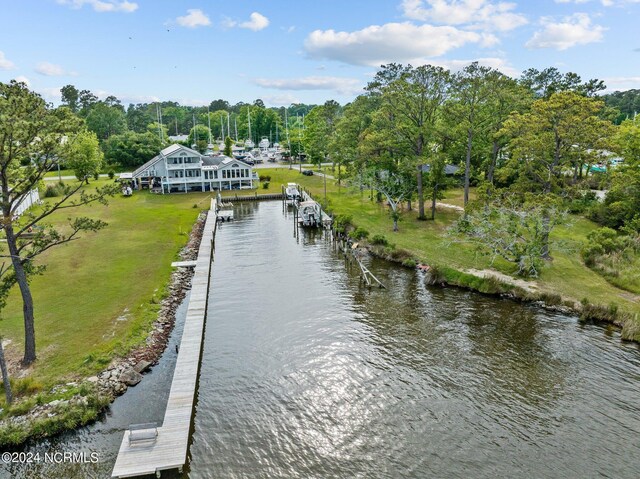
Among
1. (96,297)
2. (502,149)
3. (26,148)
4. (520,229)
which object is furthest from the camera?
(502,149)

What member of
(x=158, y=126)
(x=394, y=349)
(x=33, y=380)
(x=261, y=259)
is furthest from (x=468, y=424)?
(x=158, y=126)

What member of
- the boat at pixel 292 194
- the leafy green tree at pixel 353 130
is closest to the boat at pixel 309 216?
the leafy green tree at pixel 353 130

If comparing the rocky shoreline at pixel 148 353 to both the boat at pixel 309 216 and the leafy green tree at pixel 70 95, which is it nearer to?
the boat at pixel 309 216

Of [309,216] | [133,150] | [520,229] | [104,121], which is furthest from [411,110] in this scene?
[104,121]

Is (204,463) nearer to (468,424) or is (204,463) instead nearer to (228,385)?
(228,385)

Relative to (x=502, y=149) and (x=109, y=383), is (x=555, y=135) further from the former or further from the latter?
(x=109, y=383)

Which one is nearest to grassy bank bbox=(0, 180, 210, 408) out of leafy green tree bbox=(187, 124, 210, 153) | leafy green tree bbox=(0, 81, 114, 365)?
leafy green tree bbox=(0, 81, 114, 365)

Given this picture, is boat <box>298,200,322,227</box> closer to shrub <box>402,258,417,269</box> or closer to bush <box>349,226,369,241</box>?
bush <box>349,226,369,241</box>
